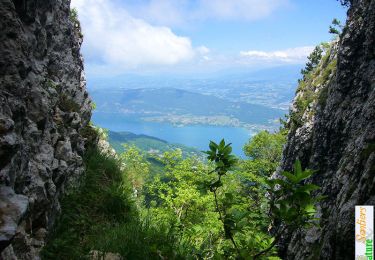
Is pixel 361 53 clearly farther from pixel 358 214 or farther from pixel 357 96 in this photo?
pixel 358 214

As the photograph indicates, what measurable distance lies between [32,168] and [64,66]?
707cm

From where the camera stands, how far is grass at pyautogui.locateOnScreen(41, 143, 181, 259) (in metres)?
6.83

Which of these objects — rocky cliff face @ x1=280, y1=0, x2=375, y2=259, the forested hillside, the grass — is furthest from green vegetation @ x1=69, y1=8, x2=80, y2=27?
rocky cliff face @ x1=280, y1=0, x2=375, y2=259

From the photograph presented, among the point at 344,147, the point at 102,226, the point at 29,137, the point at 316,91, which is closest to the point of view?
the point at 29,137

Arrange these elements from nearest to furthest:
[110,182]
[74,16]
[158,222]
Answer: [158,222] < [110,182] < [74,16]

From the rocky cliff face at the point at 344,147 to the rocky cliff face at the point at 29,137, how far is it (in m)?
6.80

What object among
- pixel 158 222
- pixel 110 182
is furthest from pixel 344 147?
pixel 110 182

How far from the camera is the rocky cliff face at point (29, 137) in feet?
15.5

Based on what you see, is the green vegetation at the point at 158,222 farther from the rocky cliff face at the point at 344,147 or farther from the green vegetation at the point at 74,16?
the green vegetation at the point at 74,16

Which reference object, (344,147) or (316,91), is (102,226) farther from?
(316,91)

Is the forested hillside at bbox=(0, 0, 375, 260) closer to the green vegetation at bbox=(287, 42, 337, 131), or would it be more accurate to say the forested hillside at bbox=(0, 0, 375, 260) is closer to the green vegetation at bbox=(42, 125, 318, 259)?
the green vegetation at bbox=(42, 125, 318, 259)

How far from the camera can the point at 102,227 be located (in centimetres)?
838

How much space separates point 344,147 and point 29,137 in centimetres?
1344

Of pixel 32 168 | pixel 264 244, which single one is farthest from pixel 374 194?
pixel 32 168
